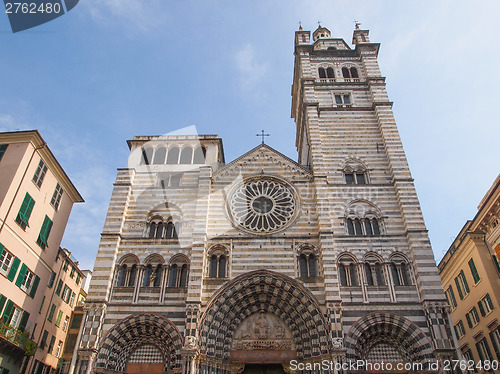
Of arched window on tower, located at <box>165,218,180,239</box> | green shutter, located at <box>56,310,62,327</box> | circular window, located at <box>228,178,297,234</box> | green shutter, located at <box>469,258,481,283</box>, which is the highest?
circular window, located at <box>228,178,297,234</box>

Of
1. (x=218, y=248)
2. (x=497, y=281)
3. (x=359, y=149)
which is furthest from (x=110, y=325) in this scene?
(x=497, y=281)

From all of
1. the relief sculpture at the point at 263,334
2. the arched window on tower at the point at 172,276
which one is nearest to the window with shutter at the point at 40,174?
the arched window on tower at the point at 172,276

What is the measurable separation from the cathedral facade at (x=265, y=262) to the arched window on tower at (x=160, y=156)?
0.08 meters

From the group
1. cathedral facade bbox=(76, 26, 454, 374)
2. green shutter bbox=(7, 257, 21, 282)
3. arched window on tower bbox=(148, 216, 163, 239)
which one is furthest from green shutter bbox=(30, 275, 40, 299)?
arched window on tower bbox=(148, 216, 163, 239)

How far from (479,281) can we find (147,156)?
1977cm

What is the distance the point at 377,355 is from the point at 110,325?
464 inches

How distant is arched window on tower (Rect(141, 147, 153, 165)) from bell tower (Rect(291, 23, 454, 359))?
9396 millimetres

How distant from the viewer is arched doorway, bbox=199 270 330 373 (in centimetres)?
1823

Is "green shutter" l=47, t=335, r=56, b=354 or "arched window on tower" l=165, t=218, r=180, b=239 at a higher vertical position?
"arched window on tower" l=165, t=218, r=180, b=239

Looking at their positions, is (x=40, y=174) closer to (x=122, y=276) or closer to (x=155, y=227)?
(x=155, y=227)

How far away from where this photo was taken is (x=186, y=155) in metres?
24.7

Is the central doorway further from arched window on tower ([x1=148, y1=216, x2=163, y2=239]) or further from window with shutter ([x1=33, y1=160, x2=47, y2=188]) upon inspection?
window with shutter ([x1=33, y1=160, x2=47, y2=188])

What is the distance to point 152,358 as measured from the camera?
18750mm

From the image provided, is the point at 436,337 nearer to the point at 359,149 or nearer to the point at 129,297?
the point at 359,149
